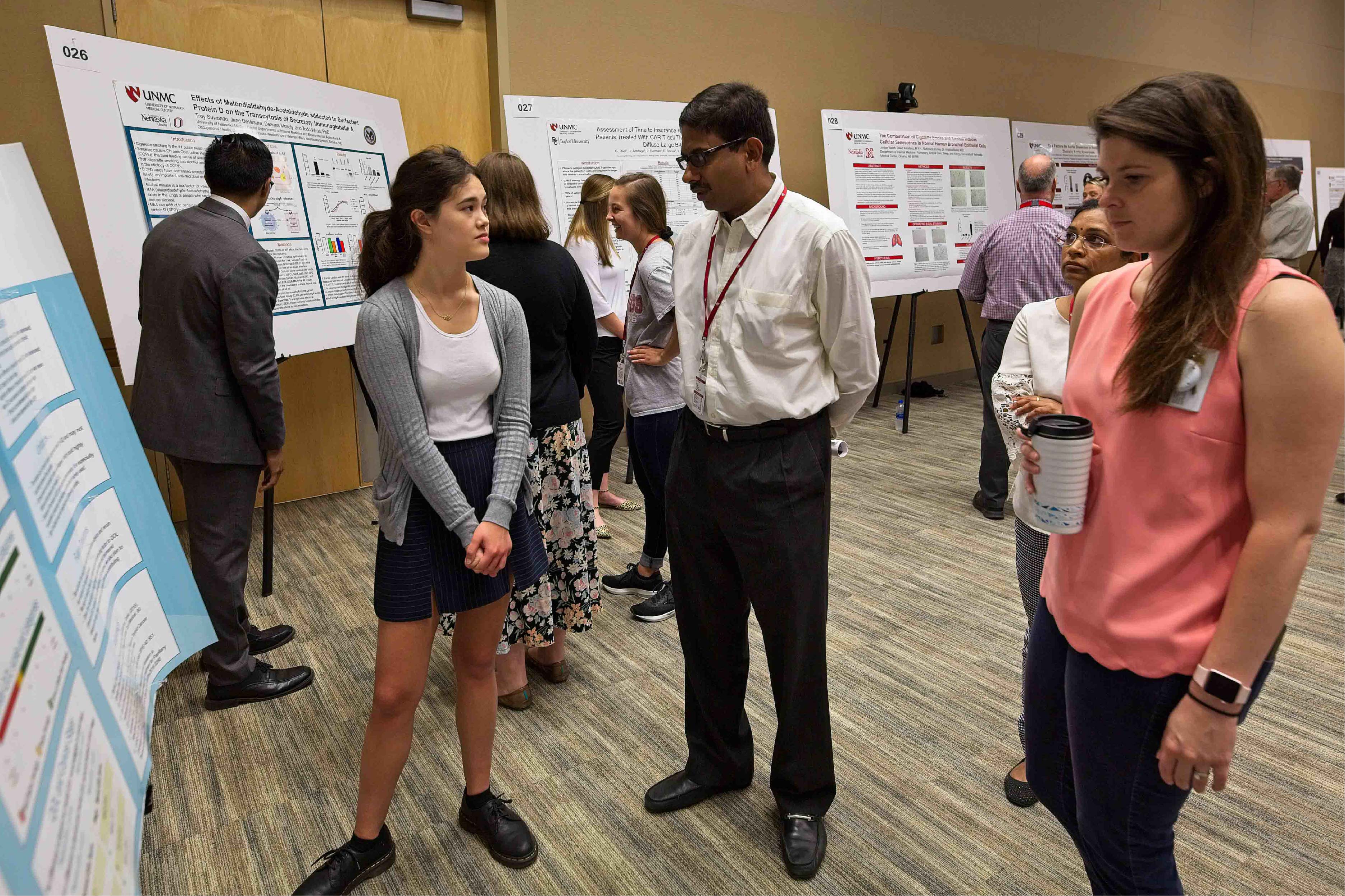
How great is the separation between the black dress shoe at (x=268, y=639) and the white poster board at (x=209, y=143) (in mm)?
873

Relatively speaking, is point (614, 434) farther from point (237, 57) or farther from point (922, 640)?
point (237, 57)

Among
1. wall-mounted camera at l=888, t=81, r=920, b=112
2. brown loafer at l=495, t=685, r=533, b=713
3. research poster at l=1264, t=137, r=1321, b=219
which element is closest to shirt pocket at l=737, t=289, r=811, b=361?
brown loafer at l=495, t=685, r=533, b=713

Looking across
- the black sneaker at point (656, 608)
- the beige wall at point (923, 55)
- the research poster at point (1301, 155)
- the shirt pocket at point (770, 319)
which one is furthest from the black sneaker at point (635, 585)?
the research poster at point (1301, 155)

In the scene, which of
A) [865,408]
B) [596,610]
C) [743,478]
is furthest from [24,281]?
[865,408]

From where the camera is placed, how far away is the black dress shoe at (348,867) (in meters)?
1.76

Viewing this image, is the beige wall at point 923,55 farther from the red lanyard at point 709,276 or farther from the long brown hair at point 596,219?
the red lanyard at point 709,276

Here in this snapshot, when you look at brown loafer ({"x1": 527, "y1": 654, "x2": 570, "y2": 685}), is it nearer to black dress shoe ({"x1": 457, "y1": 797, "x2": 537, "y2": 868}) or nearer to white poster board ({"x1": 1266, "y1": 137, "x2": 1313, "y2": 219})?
black dress shoe ({"x1": 457, "y1": 797, "x2": 537, "y2": 868})

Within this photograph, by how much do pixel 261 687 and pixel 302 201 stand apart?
1.87 metres

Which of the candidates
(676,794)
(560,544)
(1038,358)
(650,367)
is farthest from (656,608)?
(1038,358)

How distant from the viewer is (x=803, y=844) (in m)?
1.89

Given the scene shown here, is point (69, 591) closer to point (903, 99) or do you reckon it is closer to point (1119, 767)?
point (1119, 767)

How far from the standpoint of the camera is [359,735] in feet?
7.84

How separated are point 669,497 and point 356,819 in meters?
0.93

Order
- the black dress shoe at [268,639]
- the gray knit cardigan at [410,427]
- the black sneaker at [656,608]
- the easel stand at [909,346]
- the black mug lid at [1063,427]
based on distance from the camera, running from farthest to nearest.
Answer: the easel stand at [909,346], the black sneaker at [656,608], the black dress shoe at [268,639], the gray knit cardigan at [410,427], the black mug lid at [1063,427]
